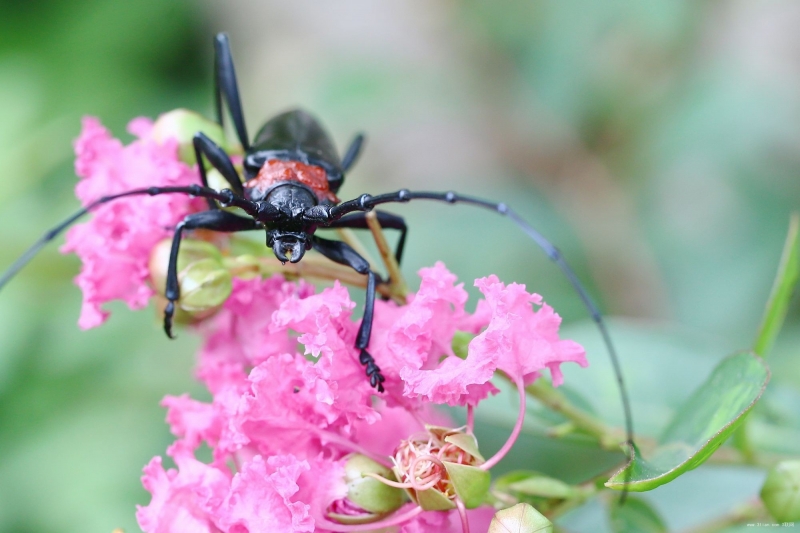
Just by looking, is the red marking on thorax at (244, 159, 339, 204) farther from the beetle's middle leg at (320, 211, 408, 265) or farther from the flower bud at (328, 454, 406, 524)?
the flower bud at (328, 454, 406, 524)

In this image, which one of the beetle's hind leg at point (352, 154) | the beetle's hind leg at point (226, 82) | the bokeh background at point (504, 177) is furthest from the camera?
the bokeh background at point (504, 177)

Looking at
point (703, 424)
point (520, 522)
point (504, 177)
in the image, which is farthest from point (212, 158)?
point (504, 177)

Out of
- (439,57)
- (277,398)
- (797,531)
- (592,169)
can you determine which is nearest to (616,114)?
(592,169)

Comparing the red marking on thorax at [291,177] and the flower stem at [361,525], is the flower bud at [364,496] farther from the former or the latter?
the red marking on thorax at [291,177]

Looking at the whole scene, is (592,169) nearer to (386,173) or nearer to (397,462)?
(386,173)

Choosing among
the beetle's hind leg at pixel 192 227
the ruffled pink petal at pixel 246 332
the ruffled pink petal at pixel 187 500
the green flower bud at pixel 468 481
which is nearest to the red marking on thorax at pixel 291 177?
the beetle's hind leg at pixel 192 227
